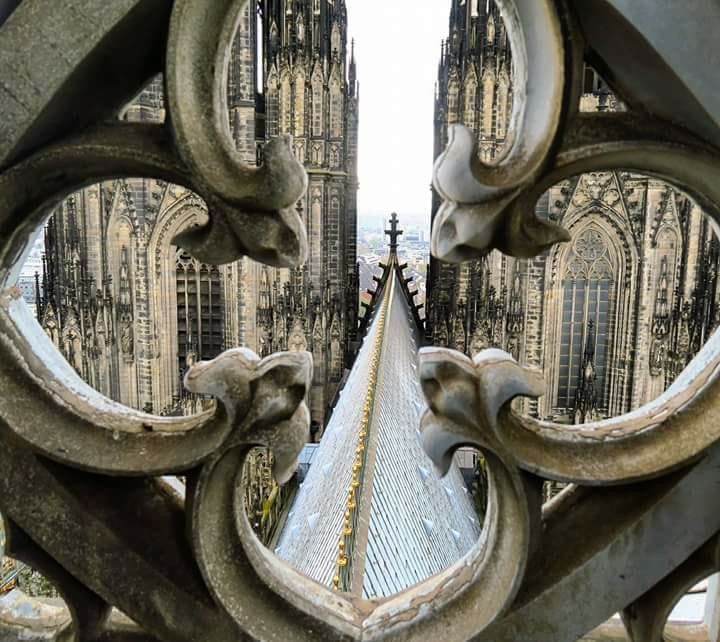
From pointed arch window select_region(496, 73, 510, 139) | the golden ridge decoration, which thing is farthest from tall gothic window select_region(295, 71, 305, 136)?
the golden ridge decoration

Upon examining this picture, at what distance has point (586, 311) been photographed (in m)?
14.2

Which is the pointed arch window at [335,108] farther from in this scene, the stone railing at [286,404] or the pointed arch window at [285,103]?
the stone railing at [286,404]

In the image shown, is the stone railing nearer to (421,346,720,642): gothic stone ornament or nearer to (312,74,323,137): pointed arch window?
(421,346,720,642): gothic stone ornament

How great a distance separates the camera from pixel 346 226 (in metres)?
22.0

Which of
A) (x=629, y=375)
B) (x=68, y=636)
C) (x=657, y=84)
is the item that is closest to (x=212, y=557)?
(x=68, y=636)

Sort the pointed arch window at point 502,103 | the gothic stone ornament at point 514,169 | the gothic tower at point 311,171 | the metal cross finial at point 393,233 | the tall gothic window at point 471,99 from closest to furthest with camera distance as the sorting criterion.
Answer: the gothic stone ornament at point 514,169
the pointed arch window at point 502,103
the gothic tower at point 311,171
the tall gothic window at point 471,99
the metal cross finial at point 393,233

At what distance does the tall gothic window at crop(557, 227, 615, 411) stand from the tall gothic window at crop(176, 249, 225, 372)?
24.3ft

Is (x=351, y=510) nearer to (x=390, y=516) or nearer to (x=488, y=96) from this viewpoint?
(x=390, y=516)

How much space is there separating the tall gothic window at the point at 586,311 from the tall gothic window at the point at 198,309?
24.3 feet

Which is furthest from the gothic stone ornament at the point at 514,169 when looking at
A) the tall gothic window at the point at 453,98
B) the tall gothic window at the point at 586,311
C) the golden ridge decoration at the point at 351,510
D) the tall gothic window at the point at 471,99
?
the tall gothic window at the point at 453,98

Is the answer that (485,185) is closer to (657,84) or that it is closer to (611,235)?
(657,84)

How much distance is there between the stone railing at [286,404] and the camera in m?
1.10

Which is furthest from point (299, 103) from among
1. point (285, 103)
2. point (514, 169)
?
point (514, 169)

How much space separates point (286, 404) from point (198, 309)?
14.8 meters
